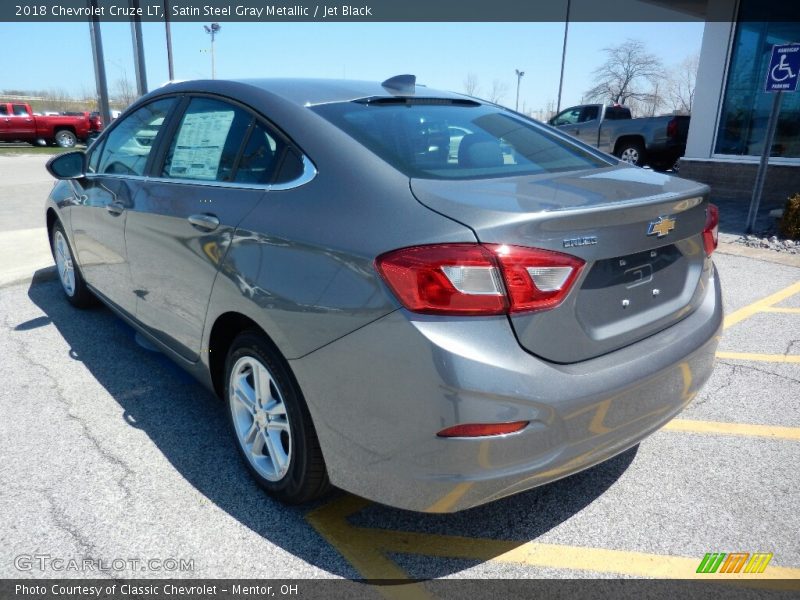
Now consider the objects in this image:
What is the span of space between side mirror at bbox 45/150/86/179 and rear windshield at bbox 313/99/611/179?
96.2 inches

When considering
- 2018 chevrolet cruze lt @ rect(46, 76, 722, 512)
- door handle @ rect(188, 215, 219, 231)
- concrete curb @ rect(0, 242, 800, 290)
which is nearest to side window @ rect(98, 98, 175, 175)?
2018 chevrolet cruze lt @ rect(46, 76, 722, 512)

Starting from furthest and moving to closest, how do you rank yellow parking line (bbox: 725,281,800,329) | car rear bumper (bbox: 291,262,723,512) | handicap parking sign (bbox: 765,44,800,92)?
handicap parking sign (bbox: 765,44,800,92)
yellow parking line (bbox: 725,281,800,329)
car rear bumper (bbox: 291,262,723,512)

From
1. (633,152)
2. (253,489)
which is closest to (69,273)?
(253,489)

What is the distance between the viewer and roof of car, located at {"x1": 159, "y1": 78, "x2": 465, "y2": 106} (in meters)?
2.56

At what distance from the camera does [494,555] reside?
2219 mm

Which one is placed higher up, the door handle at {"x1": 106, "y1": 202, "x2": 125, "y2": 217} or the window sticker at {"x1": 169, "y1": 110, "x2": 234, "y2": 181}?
the window sticker at {"x1": 169, "y1": 110, "x2": 234, "y2": 181}

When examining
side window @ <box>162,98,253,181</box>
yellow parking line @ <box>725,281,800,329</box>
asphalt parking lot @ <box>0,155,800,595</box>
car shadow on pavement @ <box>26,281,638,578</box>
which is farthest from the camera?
yellow parking line @ <box>725,281,800,329</box>

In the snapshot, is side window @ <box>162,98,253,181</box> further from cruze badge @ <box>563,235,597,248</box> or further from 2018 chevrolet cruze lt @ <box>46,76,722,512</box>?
cruze badge @ <box>563,235,597,248</box>

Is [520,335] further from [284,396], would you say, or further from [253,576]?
[253,576]

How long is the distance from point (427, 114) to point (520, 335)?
4.37 ft

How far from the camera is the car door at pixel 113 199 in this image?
10.9ft

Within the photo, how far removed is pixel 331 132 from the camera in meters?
2.27

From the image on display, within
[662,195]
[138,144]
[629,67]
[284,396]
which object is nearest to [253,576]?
[284,396]

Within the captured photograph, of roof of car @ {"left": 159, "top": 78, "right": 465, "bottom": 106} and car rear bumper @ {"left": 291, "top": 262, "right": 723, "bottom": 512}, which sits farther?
roof of car @ {"left": 159, "top": 78, "right": 465, "bottom": 106}
